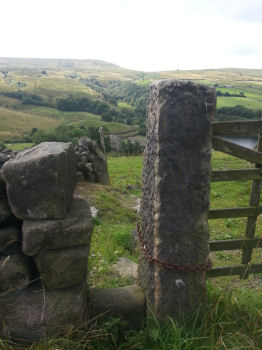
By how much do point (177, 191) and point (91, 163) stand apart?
10555mm

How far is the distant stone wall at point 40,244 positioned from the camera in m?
2.97

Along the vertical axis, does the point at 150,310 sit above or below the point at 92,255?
above

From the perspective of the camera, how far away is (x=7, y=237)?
3055 mm

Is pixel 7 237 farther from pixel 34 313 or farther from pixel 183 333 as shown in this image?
pixel 183 333

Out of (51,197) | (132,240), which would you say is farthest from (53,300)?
(132,240)

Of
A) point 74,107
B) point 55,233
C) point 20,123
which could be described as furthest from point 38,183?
point 74,107

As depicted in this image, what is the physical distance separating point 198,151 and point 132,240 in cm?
412

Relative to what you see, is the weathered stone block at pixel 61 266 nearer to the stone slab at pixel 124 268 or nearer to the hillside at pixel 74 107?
the stone slab at pixel 124 268

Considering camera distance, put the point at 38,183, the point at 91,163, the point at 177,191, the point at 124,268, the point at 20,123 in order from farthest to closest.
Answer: the point at 20,123
the point at 91,163
the point at 124,268
the point at 177,191
the point at 38,183

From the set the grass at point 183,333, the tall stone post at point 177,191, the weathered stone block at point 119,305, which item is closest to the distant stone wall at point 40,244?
the grass at point 183,333

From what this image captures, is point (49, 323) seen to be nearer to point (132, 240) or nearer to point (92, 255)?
point (92, 255)

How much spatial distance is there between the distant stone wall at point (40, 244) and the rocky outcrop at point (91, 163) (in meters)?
9.75

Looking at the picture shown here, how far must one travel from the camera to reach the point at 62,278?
10.4 feet

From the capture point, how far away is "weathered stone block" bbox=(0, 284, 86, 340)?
10.3 feet
